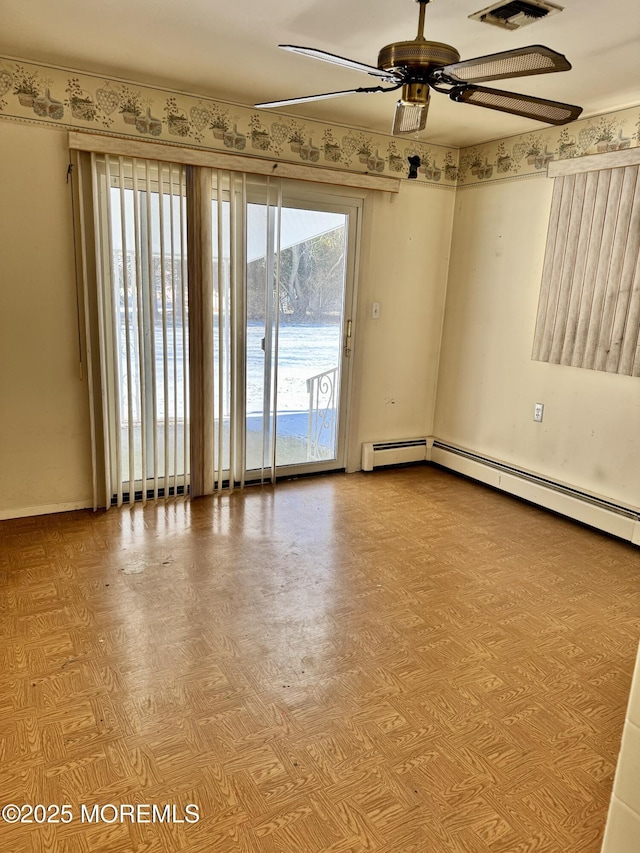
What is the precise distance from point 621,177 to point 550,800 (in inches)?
130

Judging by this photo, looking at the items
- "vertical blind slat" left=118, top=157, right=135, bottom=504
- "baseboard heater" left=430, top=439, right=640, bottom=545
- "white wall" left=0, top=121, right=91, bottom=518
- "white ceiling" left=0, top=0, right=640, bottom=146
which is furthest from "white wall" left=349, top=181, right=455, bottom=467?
"white wall" left=0, top=121, right=91, bottom=518

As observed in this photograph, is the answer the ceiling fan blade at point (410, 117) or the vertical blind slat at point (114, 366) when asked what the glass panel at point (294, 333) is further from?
the ceiling fan blade at point (410, 117)

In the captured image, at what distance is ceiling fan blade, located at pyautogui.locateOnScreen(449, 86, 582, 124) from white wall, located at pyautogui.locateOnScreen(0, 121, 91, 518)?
236 cm

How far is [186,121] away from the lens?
3.60 meters

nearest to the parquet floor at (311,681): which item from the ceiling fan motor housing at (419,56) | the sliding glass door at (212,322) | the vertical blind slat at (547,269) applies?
the sliding glass door at (212,322)

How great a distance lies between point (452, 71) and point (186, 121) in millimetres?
2190

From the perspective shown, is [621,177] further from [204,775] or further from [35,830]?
[35,830]

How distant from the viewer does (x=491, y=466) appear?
14.8 ft

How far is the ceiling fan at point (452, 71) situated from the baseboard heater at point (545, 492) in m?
2.41

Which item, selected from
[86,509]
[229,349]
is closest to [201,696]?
[86,509]

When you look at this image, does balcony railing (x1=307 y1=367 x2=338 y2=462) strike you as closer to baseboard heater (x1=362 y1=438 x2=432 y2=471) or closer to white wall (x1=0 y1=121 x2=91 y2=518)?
baseboard heater (x1=362 y1=438 x2=432 y2=471)

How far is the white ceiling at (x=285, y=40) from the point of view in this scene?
2422 millimetres

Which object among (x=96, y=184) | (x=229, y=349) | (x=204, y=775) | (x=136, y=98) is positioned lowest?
(x=204, y=775)

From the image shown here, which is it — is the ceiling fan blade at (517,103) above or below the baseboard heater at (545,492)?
above
